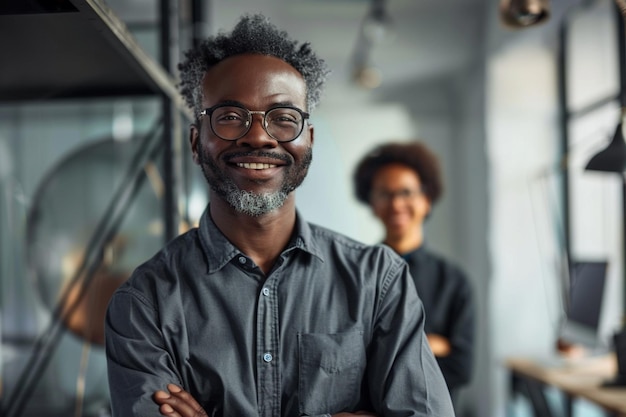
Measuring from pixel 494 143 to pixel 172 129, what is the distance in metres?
4.27

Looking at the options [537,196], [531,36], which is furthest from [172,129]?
[537,196]

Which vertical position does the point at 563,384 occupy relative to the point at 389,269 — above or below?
below

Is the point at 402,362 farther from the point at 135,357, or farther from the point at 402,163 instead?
the point at 402,163

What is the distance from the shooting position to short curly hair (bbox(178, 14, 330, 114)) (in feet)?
5.81

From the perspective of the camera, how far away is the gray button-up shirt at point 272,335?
5.54ft

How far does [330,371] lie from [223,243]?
362 millimetres

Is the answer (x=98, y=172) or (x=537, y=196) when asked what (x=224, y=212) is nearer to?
(x=98, y=172)

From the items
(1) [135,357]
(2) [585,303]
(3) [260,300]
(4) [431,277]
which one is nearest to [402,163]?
(4) [431,277]

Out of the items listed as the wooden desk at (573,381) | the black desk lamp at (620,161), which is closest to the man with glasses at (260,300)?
the black desk lamp at (620,161)

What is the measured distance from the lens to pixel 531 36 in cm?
609

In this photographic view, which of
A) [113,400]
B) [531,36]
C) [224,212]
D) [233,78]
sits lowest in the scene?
[113,400]

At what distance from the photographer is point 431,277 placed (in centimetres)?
299

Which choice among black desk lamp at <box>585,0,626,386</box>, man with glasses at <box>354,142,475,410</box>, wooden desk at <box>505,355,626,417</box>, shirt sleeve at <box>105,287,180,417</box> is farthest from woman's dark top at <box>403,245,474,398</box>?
shirt sleeve at <box>105,287,180,417</box>

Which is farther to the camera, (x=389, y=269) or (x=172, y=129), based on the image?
(x=172, y=129)
